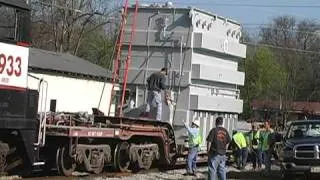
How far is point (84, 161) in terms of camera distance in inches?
648

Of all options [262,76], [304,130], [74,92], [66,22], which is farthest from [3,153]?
[262,76]

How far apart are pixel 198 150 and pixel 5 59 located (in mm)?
8144

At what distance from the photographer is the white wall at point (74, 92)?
84.7 ft

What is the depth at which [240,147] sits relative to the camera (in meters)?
22.3

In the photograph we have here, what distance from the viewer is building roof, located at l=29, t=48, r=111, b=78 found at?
81.9ft

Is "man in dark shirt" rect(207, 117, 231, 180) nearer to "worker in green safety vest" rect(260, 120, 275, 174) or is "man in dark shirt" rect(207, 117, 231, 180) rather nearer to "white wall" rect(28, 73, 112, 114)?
"worker in green safety vest" rect(260, 120, 275, 174)

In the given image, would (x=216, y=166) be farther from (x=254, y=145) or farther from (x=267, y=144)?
(x=254, y=145)

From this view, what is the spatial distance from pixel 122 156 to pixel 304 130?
5.32 metres

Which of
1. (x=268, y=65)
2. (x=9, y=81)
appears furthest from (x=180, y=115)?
(x=268, y=65)

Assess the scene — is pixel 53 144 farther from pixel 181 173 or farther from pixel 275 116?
pixel 275 116

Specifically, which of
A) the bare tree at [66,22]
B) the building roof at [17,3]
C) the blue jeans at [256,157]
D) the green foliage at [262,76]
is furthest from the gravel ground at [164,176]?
the green foliage at [262,76]

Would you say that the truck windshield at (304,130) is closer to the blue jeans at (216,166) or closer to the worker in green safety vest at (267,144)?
the worker in green safety vest at (267,144)

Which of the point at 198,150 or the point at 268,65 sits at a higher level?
the point at 268,65

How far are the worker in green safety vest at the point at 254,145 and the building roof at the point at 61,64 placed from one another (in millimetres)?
5778
